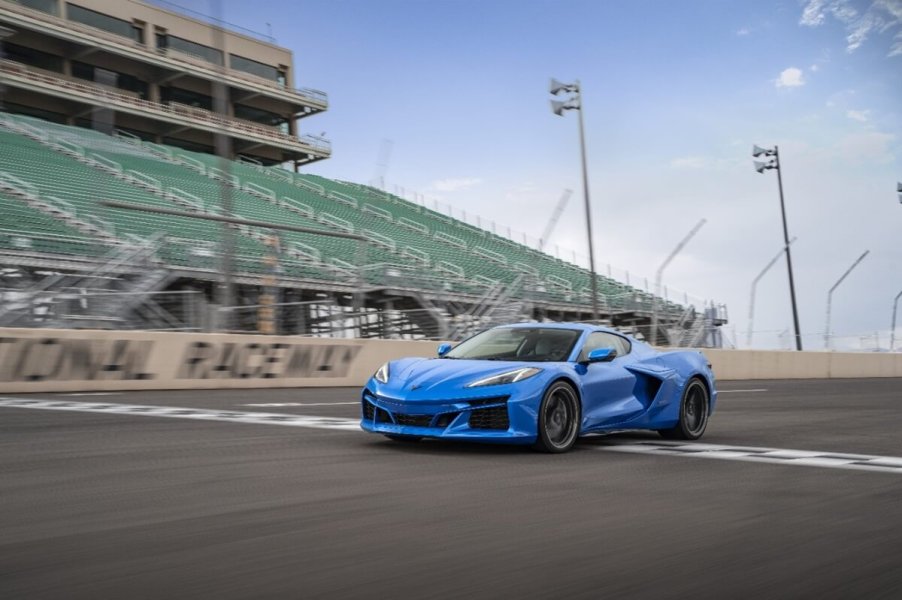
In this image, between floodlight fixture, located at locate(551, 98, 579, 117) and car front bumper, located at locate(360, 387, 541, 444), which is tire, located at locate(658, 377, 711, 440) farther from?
floodlight fixture, located at locate(551, 98, 579, 117)

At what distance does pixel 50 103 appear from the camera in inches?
1837

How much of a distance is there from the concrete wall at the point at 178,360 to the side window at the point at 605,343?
8941 millimetres

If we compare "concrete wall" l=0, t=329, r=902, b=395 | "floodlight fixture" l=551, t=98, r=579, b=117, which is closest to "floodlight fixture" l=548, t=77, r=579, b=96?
"floodlight fixture" l=551, t=98, r=579, b=117

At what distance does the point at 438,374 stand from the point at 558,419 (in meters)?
1.06

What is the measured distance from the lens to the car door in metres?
8.70

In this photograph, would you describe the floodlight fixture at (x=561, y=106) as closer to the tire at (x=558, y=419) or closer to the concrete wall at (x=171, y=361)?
the concrete wall at (x=171, y=361)

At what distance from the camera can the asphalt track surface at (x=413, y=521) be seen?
12.4ft

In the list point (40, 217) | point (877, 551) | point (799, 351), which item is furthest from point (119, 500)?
point (799, 351)

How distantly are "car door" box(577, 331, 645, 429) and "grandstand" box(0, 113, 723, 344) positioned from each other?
926 centimetres

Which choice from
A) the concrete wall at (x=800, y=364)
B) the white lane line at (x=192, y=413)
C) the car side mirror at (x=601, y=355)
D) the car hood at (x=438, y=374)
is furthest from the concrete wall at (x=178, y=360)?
the concrete wall at (x=800, y=364)

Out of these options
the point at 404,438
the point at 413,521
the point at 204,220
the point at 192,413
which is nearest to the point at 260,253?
the point at 204,220

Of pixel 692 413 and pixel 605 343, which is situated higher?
pixel 605 343

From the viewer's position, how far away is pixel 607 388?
8938 mm

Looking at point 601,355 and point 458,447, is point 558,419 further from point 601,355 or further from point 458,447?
point 458,447
